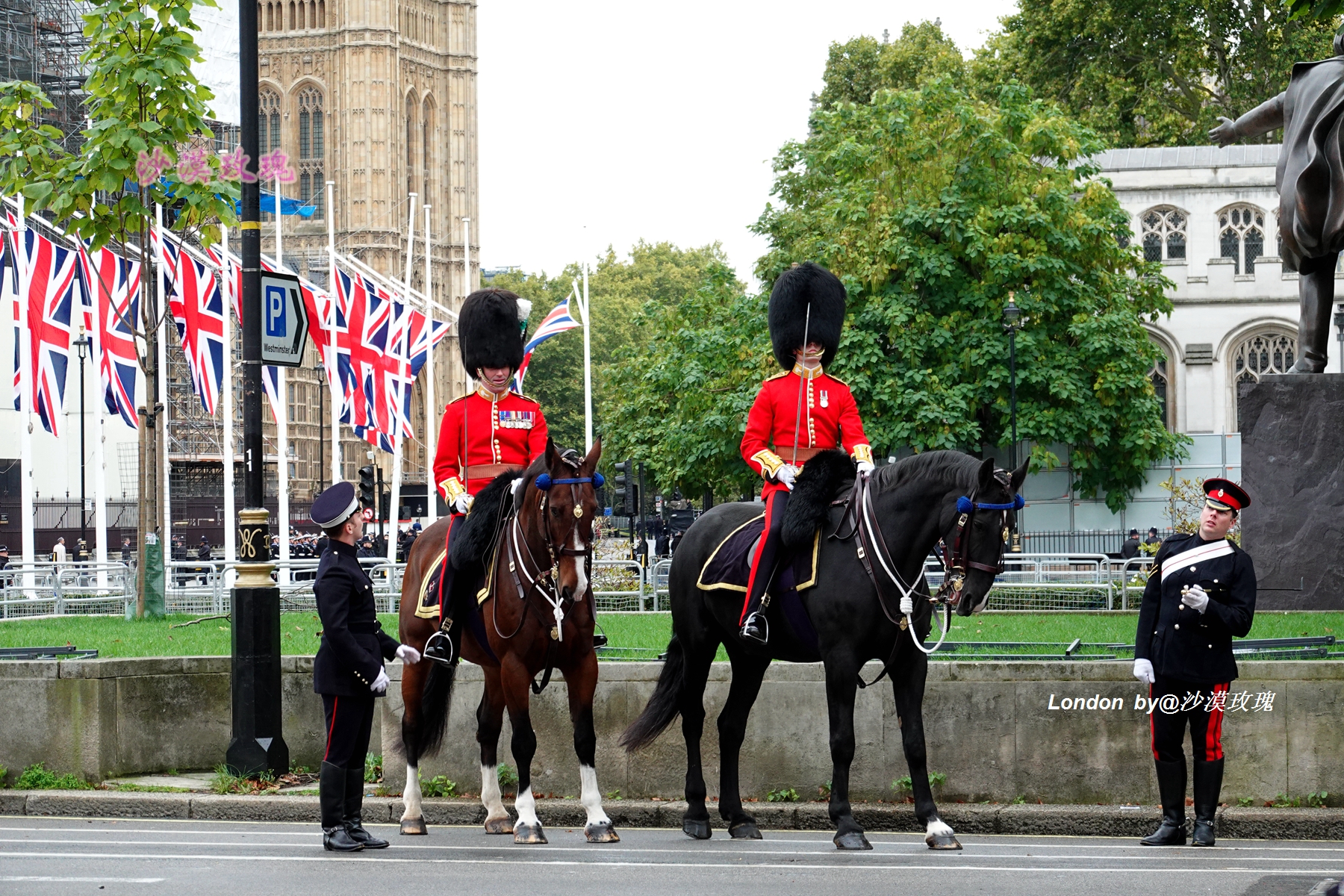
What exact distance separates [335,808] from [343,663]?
0.92 meters

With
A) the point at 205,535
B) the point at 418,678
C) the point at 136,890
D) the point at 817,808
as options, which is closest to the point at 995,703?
the point at 817,808

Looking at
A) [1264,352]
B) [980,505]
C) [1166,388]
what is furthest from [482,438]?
[1264,352]

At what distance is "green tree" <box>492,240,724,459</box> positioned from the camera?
10575cm

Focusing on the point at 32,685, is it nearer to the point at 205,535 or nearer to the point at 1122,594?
the point at 1122,594

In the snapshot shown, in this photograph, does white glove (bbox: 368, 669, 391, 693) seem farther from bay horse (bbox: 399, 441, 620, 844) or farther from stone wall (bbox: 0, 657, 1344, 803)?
stone wall (bbox: 0, 657, 1344, 803)

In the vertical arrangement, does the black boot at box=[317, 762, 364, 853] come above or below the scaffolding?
below

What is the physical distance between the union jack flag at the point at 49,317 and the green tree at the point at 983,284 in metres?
17.3

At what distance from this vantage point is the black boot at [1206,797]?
1079cm

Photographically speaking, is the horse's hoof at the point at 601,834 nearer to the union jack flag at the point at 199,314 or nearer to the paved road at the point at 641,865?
the paved road at the point at 641,865

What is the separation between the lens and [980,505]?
32.8ft

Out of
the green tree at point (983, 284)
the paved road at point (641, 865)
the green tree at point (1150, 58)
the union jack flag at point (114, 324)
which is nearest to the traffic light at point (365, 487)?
the paved road at point (641, 865)

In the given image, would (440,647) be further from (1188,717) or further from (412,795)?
(1188,717)

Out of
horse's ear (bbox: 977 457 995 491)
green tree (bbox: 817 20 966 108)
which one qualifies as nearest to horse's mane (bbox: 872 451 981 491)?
horse's ear (bbox: 977 457 995 491)

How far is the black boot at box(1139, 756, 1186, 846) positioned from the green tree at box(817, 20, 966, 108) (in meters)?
51.1
